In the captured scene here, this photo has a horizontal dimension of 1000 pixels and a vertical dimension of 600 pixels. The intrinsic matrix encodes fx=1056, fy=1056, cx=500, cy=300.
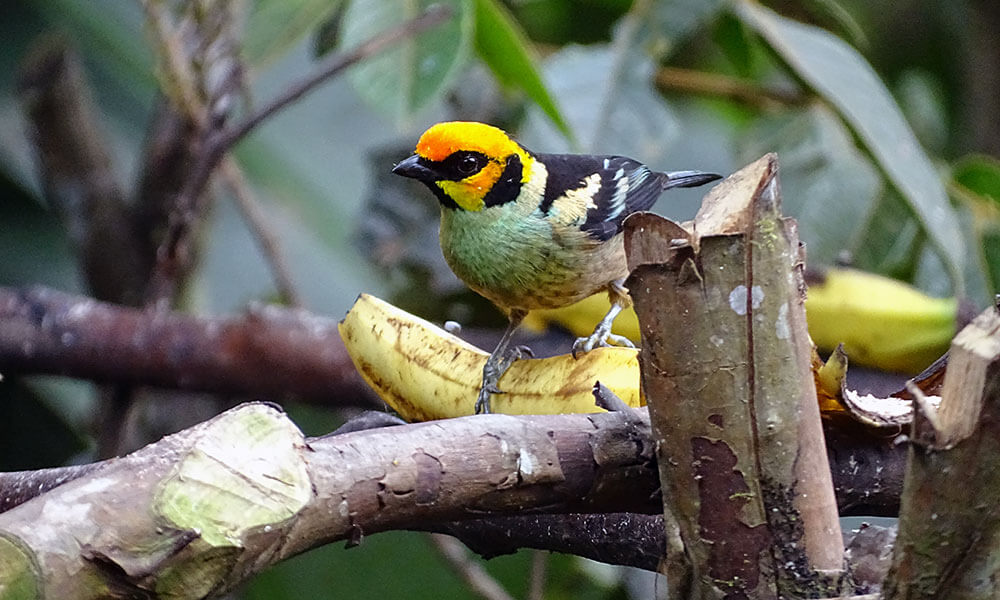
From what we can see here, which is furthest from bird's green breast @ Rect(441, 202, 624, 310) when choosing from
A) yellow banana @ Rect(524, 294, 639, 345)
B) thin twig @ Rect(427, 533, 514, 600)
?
thin twig @ Rect(427, 533, 514, 600)

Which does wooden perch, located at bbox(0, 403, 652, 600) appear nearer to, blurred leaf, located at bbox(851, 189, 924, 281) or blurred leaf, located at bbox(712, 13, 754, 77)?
blurred leaf, located at bbox(851, 189, 924, 281)

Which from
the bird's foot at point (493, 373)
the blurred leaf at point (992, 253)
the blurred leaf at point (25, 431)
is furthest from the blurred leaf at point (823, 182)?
the blurred leaf at point (25, 431)

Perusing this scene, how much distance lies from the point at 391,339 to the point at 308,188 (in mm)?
2397

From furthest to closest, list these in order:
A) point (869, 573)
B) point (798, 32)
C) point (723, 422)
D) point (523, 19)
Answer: point (523, 19) < point (798, 32) < point (869, 573) < point (723, 422)

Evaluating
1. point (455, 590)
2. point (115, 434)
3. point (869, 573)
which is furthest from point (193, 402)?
point (869, 573)

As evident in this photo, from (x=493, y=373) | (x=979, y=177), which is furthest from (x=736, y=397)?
(x=979, y=177)

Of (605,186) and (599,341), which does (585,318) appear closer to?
(605,186)

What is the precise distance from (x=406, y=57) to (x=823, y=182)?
117 cm

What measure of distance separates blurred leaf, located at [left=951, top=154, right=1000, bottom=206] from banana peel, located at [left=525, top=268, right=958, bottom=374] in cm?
49

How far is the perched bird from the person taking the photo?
1665 millimetres

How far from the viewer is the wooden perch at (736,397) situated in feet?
2.73

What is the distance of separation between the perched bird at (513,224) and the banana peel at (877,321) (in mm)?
564

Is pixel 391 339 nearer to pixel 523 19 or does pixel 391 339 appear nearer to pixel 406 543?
pixel 406 543

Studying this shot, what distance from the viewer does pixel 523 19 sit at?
3.58 metres
